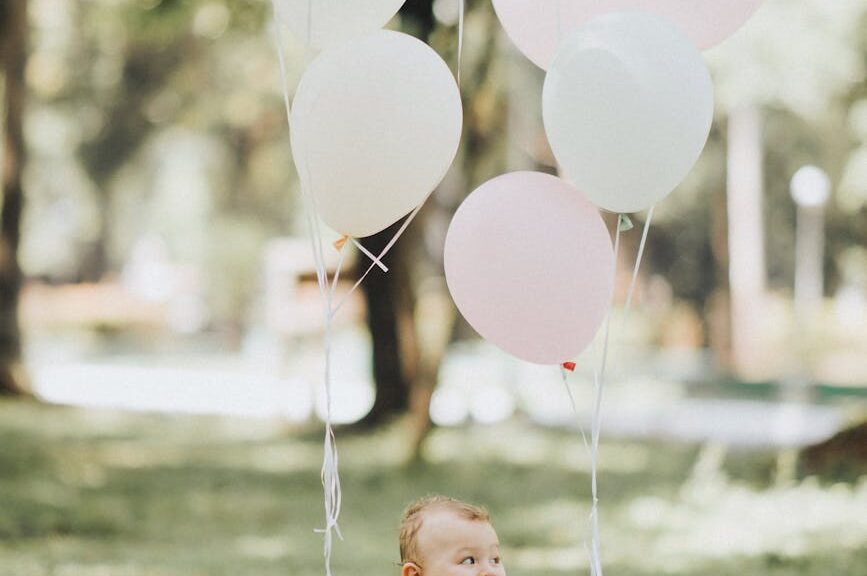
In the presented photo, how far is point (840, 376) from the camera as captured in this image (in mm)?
18938

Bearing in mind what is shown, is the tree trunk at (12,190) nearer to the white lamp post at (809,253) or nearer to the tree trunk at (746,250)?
the tree trunk at (746,250)

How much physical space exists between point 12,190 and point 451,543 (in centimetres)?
1269

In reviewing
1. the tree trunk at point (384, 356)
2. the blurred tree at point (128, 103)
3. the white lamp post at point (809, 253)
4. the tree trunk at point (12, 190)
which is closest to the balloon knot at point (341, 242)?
the tree trunk at point (384, 356)

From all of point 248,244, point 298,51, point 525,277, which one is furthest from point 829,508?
point 248,244

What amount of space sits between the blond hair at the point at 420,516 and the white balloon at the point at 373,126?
2.47 feet

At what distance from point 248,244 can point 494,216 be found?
27.8m

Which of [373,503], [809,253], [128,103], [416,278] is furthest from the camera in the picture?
[128,103]

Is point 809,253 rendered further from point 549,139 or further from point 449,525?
point 449,525

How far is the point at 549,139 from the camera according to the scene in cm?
307

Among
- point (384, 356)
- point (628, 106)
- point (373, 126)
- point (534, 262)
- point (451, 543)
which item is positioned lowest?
→ point (384, 356)

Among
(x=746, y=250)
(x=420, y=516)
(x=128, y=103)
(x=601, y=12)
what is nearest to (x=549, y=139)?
(x=601, y=12)

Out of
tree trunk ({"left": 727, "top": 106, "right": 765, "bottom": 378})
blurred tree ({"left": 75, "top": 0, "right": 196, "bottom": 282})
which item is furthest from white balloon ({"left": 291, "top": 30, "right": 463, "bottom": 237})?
blurred tree ({"left": 75, "top": 0, "right": 196, "bottom": 282})

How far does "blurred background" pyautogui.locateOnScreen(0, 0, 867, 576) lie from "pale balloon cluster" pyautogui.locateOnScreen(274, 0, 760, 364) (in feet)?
1.53

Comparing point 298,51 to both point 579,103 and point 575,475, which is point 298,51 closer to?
point 575,475
